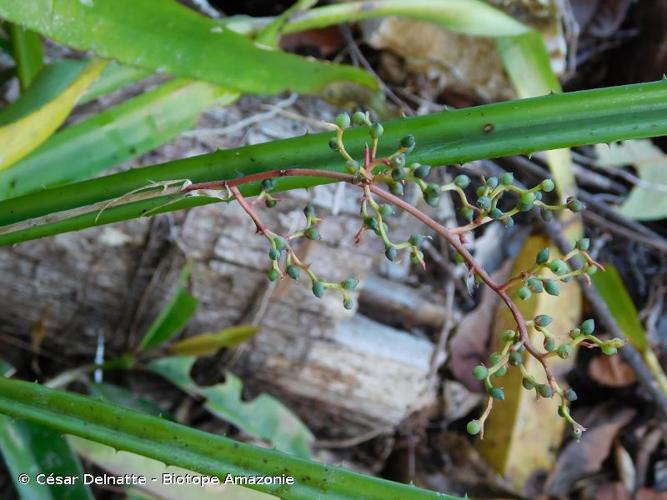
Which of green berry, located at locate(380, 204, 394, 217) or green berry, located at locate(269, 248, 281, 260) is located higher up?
green berry, located at locate(380, 204, 394, 217)

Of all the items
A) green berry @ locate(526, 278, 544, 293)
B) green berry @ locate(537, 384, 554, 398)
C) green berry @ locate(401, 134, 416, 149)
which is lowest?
green berry @ locate(537, 384, 554, 398)

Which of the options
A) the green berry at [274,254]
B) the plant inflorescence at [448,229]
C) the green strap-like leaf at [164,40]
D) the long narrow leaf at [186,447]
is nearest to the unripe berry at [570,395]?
the plant inflorescence at [448,229]

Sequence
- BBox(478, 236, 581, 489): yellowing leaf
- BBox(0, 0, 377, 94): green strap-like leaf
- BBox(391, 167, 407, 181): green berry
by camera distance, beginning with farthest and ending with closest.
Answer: BBox(478, 236, 581, 489): yellowing leaf → BBox(0, 0, 377, 94): green strap-like leaf → BBox(391, 167, 407, 181): green berry

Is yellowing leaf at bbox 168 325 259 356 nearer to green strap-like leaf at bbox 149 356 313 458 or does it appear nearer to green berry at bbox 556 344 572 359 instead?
green strap-like leaf at bbox 149 356 313 458

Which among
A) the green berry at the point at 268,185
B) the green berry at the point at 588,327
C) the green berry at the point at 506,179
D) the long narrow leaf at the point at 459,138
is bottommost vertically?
the green berry at the point at 588,327

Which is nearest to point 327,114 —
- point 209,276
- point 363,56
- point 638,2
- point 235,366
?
point 363,56

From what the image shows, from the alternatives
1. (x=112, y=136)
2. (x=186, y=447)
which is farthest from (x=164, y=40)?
(x=186, y=447)

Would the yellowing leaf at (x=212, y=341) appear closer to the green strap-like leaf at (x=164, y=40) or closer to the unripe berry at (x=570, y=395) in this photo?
the green strap-like leaf at (x=164, y=40)

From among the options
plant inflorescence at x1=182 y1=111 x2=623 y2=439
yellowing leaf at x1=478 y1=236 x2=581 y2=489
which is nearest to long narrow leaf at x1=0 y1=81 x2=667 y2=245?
plant inflorescence at x1=182 y1=111 x2=623 y2=439
